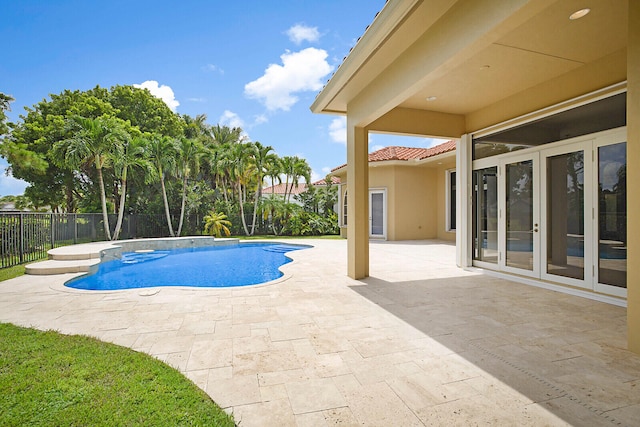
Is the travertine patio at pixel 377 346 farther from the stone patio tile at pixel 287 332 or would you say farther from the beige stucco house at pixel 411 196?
the beige stucco house at pixel 411 196

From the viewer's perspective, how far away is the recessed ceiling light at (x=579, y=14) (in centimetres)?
379

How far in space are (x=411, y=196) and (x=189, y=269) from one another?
10.6 meters

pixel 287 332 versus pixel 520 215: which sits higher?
pixel 520 215

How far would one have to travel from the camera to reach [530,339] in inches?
145

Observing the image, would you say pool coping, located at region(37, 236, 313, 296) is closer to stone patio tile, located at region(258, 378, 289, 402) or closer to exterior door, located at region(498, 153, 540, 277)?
stone patio tile, located at region(258, 378, 289, 402)

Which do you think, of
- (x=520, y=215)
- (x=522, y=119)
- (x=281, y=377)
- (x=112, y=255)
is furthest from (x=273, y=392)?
(x=112, y=255)

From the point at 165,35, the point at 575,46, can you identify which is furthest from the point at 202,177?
the point at 575,46

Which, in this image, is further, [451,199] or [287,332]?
[451,199]

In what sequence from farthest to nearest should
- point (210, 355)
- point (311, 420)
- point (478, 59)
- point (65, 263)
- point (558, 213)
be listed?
point (65, 263) < point (558, 213) < point (478, 59) < point (210, 355) < point (311, 420)

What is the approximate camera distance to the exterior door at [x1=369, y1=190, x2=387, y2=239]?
15597 mm

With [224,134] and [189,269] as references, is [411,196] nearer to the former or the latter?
[189,269]

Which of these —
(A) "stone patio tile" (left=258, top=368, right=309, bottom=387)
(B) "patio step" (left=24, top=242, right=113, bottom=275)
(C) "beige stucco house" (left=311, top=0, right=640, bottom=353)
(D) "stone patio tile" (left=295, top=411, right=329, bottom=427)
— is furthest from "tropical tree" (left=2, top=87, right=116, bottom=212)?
(D) "stone patio tile" (left=295, top=411, right=329, bottom=427)

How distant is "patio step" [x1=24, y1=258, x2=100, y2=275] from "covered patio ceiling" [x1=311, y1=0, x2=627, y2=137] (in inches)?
295

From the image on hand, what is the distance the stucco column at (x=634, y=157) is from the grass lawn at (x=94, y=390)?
13.2 ft
